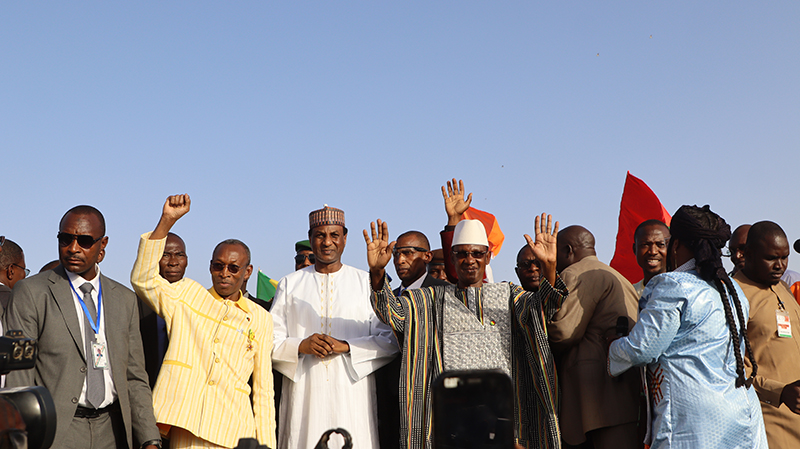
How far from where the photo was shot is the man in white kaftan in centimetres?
513

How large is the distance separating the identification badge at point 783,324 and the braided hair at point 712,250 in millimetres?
658

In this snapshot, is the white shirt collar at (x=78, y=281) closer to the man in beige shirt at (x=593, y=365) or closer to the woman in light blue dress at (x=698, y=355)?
the man in beige shirt at (x=593, y=365)

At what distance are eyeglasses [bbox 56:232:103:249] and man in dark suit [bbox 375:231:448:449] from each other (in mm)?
2223

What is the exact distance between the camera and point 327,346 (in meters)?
5.02

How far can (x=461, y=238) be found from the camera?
5117 mm

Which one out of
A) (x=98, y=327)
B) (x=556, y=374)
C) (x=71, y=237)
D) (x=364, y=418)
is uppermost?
(x=71, y=237)

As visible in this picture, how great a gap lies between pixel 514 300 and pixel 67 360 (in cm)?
302

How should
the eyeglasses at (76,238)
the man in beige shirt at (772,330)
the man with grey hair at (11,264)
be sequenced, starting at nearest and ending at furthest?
the eyeglasses at (76,238)
the man in beige shirt at (772,330)
the man with grey hair at (11,264)

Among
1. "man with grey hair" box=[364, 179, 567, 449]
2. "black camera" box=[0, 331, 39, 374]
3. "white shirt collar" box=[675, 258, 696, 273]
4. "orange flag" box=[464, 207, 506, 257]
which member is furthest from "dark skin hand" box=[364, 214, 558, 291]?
"orange flag" box=[464, 207, 506, 257]

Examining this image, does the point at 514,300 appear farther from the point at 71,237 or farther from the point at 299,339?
the point at 71,237

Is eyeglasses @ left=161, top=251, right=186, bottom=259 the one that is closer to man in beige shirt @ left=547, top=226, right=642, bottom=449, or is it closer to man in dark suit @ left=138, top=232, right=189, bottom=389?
man in dark suit @ left=138, top=232, right=189, bottom=389

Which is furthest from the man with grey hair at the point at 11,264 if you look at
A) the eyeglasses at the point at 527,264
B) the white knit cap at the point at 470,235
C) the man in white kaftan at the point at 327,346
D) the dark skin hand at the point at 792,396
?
the dark skin hand at the point at 792,396

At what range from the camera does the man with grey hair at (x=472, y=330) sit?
182 inches

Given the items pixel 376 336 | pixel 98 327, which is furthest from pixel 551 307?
pixel 98 327
